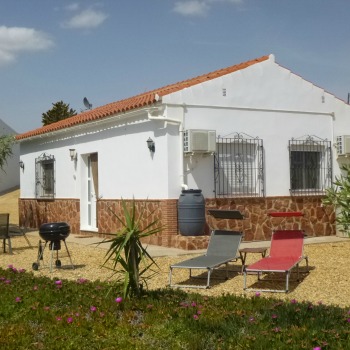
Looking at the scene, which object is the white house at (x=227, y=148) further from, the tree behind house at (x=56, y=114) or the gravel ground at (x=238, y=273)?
the tree behind house at (x=56, y=114)

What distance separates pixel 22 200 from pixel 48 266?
11.6 m

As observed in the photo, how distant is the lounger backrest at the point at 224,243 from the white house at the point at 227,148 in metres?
2.91

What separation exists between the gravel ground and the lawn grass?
1.35m

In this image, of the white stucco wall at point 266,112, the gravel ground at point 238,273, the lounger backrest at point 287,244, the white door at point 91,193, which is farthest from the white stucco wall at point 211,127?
the lounger backrest at point 287,244

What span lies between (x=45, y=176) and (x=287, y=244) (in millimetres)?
12884

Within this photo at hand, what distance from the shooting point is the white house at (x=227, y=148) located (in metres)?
13.5

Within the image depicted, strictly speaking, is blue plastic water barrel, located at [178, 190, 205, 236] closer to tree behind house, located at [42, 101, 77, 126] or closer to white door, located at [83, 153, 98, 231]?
white door, located at [83, 153, 98, 231]

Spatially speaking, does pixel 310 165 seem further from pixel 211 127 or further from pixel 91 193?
pixel 91 193

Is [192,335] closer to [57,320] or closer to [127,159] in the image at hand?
[57,320]

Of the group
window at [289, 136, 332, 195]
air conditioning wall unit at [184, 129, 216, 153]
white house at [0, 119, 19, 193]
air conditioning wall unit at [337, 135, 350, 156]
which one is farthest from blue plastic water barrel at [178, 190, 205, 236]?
white house at [0, 119, 19, 193]

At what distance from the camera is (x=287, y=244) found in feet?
31.2

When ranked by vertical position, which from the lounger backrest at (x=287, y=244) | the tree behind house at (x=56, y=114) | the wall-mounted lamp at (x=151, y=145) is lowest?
the lounger backrest at (x=287, y=244)

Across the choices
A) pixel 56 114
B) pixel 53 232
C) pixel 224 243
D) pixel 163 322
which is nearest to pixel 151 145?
pixel 53 232

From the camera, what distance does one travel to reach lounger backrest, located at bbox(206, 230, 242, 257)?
970 cm
